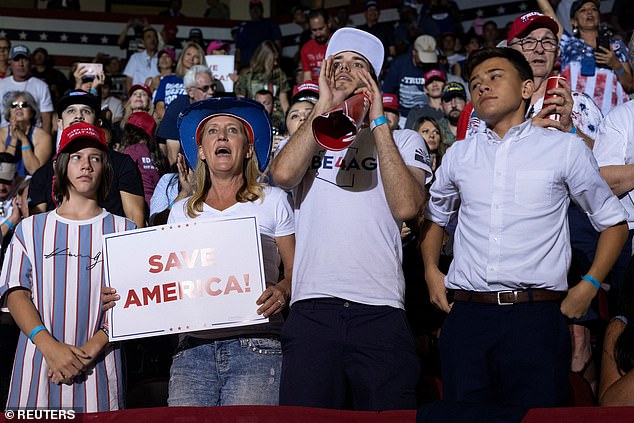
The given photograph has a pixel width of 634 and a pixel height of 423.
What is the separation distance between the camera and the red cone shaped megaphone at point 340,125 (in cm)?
379

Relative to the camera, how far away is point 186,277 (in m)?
3.87

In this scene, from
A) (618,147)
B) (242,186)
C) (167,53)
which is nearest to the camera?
(242,186)

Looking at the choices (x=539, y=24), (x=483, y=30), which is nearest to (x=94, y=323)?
(x=539, y=24)

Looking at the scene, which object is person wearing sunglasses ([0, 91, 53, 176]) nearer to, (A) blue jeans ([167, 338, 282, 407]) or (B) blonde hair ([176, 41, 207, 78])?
(B) blonde hair ([176, 41, 207, 78])

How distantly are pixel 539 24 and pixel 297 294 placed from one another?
231 centimetres

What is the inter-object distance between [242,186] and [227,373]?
2.82 ft

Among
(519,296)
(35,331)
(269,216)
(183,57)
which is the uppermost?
(183,57)

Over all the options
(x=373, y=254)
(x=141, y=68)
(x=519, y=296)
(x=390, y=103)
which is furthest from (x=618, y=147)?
(x=141, y=68)

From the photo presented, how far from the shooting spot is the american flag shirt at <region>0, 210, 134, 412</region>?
403 cm

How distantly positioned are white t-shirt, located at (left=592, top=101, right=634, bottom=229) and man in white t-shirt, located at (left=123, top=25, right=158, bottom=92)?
9237 mm

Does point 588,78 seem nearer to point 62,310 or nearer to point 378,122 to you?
point 378,122

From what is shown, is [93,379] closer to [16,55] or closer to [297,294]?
[297,294]

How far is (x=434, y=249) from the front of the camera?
13.2 ft

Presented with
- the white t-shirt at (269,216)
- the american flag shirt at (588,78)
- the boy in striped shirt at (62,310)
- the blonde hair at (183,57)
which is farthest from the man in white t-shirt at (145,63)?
the white t-shirt at (269,216)
